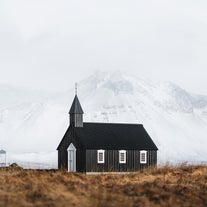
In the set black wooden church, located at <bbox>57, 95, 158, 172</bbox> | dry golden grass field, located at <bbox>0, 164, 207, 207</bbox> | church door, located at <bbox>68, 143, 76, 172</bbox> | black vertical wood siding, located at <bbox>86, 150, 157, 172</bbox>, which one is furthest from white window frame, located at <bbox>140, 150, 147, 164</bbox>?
dry golden grass field, located at <bbox>0, 164, 207, 207</bbox>

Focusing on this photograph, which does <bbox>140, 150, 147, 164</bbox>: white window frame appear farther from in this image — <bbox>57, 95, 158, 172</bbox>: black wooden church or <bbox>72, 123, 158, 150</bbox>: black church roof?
<bbox>72, 123, 158, 150</bbox>: black church roof

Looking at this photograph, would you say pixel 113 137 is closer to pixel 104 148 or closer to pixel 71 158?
pixel 104 148

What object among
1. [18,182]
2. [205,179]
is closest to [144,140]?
[205,179]

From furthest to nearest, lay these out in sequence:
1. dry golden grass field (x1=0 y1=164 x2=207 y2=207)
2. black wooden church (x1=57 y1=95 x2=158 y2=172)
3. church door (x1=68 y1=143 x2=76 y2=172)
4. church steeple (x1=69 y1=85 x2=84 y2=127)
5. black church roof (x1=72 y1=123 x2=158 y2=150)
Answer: church steeple (x1=69 y1=85 x2=84 y2=127) → church door (x1=68 y1=143 x2=76 y2=172) → black church roof (x1=72 y1=123 x2=158 y2=150) → black wooden church (x1=57 y1=95 x2=158 y2=172) → dry golden grass field (x1=0 y1=164 x2=207 y2=207)

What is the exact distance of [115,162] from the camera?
65.1 m

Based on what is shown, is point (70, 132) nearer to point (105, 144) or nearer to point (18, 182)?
point (105, 144)

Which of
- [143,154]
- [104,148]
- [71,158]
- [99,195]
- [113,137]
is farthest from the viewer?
[71,158]

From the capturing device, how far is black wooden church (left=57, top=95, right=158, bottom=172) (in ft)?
211

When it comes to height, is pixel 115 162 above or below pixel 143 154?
below

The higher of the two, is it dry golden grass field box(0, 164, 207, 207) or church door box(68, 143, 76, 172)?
dry golden grass field box(0, 164, 207, 207)

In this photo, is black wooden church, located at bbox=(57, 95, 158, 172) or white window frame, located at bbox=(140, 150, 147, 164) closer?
black wooden church, located at bbox=(57, 95, 158, 172)

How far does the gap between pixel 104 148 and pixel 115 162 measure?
198cm

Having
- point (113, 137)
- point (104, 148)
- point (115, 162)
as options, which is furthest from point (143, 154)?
point (104, 148)

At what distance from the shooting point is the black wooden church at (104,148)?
6438cm
